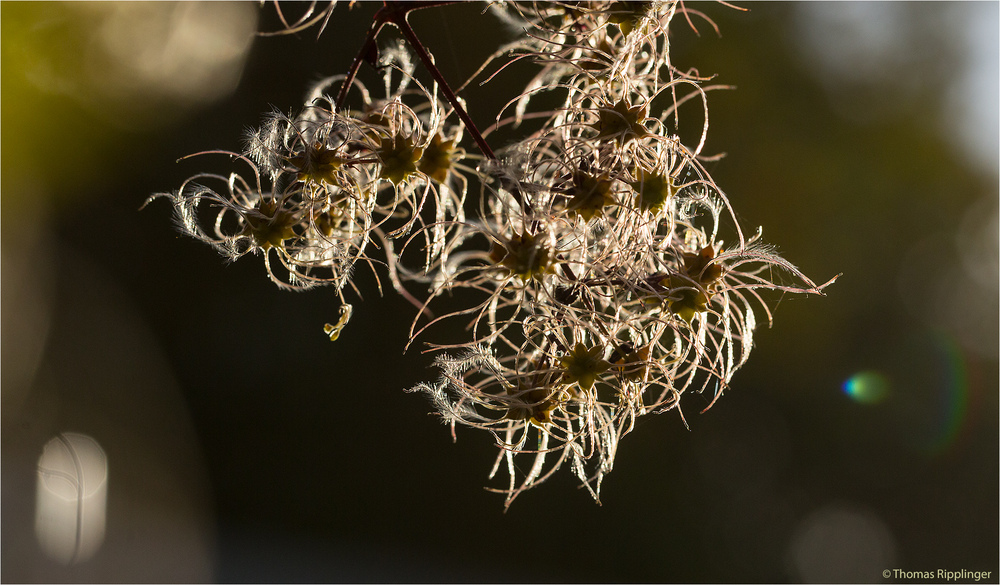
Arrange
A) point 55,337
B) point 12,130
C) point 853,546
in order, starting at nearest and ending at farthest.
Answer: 1. point 12,130
2. point 55,337
3. point 853,546

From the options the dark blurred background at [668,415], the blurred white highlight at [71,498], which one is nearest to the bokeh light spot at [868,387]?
the dark blurred background at [668,415]

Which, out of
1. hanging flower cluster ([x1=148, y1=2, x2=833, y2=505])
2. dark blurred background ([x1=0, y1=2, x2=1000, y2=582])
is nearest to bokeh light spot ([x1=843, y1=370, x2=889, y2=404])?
dark blurred background ([x1=0, y1=2, x2=1000, y2=582])

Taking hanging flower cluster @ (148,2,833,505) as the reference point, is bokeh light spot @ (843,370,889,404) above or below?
above

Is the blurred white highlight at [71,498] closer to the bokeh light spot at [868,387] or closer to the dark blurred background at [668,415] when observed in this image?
the dark blurred background at [668,415]

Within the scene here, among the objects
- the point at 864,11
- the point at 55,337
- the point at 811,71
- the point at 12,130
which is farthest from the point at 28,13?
the point at 864,11

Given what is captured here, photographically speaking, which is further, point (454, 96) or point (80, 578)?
point (80, 578)

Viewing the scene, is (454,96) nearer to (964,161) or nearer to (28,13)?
(28,13)

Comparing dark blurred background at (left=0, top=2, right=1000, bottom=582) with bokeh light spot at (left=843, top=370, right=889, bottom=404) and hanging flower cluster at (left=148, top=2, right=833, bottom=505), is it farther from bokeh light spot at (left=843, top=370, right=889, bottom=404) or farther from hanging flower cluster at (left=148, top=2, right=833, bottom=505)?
hanging flower cluster at (left=148, top=2, right=833, bottom=505)

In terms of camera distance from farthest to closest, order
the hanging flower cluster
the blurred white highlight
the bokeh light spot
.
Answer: the bokeh light spot
the blurred white highlight
the hanging flower cluster

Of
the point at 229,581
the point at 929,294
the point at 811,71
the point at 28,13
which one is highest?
Answer: the point at 811,71
